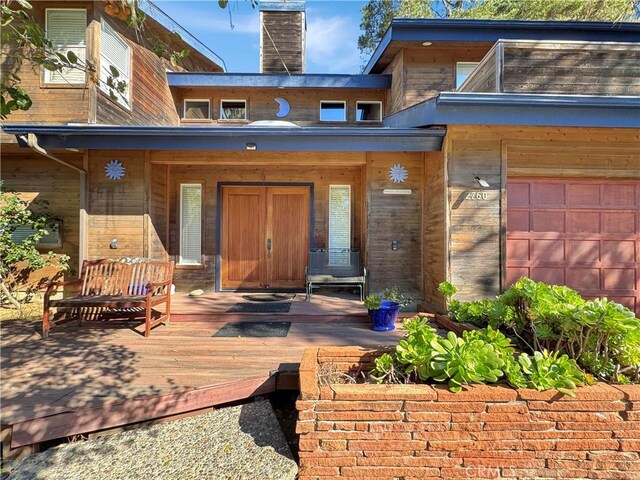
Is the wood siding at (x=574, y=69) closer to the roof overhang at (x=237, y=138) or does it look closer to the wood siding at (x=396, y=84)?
the roof overhang at (x=237, y=138)

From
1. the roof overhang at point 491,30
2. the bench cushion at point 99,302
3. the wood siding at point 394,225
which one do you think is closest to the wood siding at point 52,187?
the bench cushion at point 99,302

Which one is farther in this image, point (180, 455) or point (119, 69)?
point (119, 69)

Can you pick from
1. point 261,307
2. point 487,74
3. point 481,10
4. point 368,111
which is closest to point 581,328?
point 261,307

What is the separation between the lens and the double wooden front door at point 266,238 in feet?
20.2

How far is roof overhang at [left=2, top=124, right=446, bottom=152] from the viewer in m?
4.58

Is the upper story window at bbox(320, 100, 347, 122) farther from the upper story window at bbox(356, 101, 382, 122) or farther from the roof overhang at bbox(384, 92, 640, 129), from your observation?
the roof overhang at bbox(384, 92, 640, 129)

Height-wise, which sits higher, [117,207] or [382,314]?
[117,207]

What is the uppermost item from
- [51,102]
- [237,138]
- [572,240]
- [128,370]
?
[51,102]

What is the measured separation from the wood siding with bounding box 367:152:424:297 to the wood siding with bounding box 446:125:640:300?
32.3 inches

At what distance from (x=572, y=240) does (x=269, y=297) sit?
4865 millimetres

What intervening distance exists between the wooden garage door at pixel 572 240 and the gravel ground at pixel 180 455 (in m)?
4.14

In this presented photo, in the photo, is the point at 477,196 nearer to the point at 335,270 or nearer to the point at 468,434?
the point at 335,270

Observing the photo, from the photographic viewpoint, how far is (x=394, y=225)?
17.0 ft

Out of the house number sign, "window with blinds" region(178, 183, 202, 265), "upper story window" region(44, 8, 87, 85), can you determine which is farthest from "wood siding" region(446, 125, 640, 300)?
"upper story window" region(44, 8, 87, 85)
